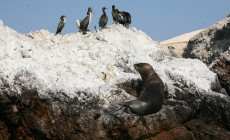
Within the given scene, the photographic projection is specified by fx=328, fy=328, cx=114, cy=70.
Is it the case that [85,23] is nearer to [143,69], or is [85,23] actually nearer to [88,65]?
[88,65]

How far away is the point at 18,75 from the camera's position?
7730mm

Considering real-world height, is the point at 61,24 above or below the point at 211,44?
below

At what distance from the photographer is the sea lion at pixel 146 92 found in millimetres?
7543

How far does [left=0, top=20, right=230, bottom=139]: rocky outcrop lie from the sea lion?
167 mm

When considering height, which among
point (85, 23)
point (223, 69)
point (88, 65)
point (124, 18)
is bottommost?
point (88, 65)

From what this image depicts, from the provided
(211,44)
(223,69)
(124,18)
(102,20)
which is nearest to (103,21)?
(102,20)

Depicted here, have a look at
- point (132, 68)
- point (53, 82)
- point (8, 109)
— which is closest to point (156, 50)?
point (132, 68)

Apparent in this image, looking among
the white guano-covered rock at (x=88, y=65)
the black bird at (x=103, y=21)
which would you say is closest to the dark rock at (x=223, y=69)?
the white guano-covered rock at (x=88, y=65)

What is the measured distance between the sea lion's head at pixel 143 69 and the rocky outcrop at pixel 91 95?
0.24m

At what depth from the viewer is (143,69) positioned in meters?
8.89

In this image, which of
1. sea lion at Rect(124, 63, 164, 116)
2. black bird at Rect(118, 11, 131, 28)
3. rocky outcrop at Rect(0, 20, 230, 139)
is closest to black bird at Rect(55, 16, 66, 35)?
rocky outcrop at Rect(0, 20, 230, 139)

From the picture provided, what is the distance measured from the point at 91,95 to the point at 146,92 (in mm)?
1381

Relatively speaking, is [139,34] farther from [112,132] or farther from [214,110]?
[112,132]

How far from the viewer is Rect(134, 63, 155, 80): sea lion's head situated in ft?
28.9
